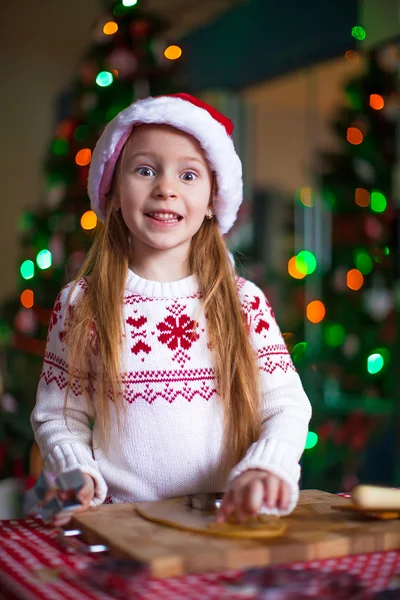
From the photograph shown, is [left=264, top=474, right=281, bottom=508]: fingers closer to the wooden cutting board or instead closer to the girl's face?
the wooden cutting board

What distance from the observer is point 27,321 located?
304 cm

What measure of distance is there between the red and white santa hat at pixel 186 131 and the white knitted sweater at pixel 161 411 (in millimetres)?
253

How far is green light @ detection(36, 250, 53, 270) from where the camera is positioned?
9.95 feet

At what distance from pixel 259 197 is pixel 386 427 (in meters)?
2.16

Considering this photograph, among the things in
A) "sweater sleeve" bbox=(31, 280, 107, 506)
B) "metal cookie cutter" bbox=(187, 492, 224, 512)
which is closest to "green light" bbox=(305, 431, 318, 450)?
"sweater sleeve" bbox=(31, 280, 107, 506)

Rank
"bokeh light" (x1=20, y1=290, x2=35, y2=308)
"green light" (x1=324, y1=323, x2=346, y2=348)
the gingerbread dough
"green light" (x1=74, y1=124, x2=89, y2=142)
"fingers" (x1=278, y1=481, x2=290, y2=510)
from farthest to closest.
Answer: "green light" (x1=324, y1=323, x2=346, y2=348) → "bokeh light" (x1=20, y1=290, x2=35, y2=308) → "green light" (x1=74, y1=124, x2=89, y2=142) → "fingers" (x1=278, y1=481, x2=290, y2=510) → the gingerbread dough

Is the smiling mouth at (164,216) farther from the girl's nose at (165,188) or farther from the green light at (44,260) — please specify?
the green light at (44,260)

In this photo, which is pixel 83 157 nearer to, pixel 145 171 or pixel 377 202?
pixel 377 202

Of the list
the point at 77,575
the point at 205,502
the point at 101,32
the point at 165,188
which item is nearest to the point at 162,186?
the point at 165,188

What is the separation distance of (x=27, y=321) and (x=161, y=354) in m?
1.90

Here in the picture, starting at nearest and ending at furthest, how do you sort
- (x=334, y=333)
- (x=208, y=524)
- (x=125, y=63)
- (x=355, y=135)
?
(x=208, y=524) → (x=125, y=63) → (x=355, y=135) → (x=334, y=333)

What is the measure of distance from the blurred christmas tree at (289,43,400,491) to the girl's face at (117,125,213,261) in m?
2.14

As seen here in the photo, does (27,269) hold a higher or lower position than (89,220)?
lower

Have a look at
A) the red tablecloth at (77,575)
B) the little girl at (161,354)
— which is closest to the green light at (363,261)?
the little girl at (161,354)
